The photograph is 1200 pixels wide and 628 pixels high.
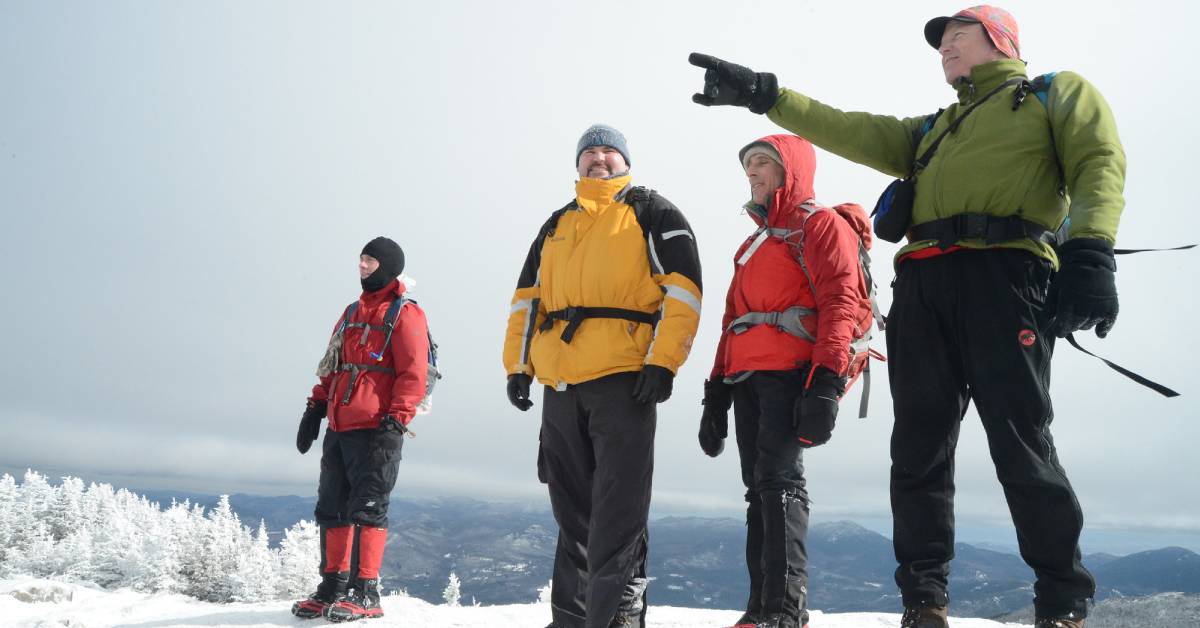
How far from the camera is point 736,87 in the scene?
421 centimetres

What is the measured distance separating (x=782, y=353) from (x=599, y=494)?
1.43 m

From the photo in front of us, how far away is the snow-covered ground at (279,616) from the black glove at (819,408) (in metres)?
2.55

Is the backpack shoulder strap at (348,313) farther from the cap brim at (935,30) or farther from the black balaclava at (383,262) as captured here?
the cap brim at (935,30)

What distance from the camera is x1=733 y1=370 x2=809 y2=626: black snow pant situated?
4.43m

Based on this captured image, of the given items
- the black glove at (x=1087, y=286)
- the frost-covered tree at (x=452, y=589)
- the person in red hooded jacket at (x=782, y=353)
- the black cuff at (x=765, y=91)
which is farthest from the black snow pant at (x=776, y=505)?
the frost-covered tree at (x=452, y=589)

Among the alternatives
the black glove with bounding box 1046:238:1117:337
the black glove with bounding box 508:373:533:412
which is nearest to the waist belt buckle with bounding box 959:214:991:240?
the black glove with bounding box 1046:238:1117:337

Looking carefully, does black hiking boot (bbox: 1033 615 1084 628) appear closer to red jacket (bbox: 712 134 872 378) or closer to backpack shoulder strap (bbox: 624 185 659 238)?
red jacket (bbox: 712 134 872 378)

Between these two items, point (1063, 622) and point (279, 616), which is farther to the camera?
point (279, 616)

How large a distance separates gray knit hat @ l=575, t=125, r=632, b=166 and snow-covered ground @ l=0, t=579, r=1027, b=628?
3988 mm

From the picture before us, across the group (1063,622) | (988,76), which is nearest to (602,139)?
(988,76)

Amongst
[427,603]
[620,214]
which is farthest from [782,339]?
[427,603]

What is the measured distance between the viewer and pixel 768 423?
182 inches

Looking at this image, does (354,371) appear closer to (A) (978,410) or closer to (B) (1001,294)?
(A) (978,410)

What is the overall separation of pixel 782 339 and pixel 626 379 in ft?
3.42
